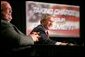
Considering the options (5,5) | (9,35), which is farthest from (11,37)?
(5,5)

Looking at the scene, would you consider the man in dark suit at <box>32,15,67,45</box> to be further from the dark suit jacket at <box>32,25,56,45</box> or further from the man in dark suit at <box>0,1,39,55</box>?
the man in dark suit at <box>0,1,39,55</box>

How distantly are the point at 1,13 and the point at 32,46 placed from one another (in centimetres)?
68

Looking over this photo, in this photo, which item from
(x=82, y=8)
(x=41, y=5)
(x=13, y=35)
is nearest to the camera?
(x=13, y=35)

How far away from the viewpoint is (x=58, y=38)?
12.9 feet

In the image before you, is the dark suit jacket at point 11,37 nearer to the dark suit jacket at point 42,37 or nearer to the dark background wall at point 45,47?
the dark background wall at point 45,47

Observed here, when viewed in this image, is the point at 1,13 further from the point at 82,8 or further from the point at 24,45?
the point at 82,8

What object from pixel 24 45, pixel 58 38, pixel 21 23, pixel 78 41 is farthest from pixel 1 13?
pixel 78 41

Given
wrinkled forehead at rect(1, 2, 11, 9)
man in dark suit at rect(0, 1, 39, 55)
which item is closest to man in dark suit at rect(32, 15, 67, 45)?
man in dark suit at rect(0, 1, 39, 55)

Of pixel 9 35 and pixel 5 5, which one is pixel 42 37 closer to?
pixel 9 35

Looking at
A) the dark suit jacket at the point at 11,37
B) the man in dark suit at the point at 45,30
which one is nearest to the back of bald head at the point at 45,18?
the man in dark suit at the point at 45,30

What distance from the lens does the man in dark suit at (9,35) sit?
3564mm

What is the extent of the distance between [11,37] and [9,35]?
0.14 feet

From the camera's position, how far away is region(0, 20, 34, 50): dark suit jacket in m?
3.56

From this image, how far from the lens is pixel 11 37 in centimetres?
356
